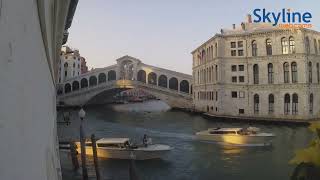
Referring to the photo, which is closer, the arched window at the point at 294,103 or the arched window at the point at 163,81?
the arched window at the point at 294,103

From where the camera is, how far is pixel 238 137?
1873cm

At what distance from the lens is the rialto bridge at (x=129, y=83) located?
4525 cm

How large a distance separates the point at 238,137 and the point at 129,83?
94.8 feet

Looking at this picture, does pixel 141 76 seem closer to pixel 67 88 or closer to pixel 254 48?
pixel 67 88

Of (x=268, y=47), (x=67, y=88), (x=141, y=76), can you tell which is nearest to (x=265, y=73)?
(x=268, y=47)

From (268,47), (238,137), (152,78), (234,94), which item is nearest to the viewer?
(238,137)

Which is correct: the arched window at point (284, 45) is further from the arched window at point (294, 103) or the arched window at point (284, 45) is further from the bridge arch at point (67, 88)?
the bridge arch at point (67, 88)

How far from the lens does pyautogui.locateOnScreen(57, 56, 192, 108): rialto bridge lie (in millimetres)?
45250

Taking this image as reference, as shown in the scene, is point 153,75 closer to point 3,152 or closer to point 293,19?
point 293,19

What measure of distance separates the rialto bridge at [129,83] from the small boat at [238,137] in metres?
24.6

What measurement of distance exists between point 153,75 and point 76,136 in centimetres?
3150

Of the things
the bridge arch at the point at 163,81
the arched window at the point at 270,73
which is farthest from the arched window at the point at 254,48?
the bridge arch at the point at 163,81

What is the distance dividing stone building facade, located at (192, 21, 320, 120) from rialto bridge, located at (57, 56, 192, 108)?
33.0 feet

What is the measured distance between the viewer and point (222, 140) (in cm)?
1920
